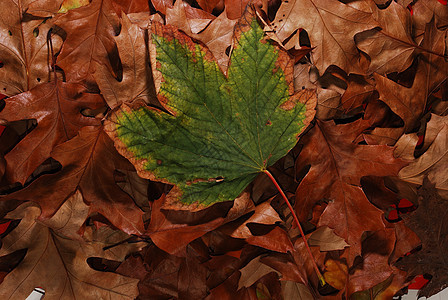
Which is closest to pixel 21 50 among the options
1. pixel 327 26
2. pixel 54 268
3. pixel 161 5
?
pixel 161 5

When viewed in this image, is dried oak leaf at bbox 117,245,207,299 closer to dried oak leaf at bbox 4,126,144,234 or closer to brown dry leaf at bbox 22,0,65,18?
dried oak leaf at bbox 4,126,144,234

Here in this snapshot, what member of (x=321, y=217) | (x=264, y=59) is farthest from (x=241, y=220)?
(x=264, y=59)

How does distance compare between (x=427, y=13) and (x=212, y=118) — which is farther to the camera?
(x=427, y=13)

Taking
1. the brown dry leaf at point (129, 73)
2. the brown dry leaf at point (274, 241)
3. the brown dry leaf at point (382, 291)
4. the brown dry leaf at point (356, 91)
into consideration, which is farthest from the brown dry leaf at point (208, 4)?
the brown dry leaf at point (382, 291)

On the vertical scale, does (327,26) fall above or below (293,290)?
above

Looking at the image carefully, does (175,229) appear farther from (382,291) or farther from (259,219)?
(382,291)

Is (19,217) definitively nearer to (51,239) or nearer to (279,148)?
(51,239)

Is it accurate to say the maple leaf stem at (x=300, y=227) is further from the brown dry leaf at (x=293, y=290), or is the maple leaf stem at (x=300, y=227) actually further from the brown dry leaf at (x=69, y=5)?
the brown dry leaf at (x=69, y=5)

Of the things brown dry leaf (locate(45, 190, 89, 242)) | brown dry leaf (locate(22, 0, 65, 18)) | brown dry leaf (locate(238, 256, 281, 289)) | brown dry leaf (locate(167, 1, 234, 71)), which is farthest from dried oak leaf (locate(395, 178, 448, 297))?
brown dry leaf (locate(22, 0, 65, 18))
